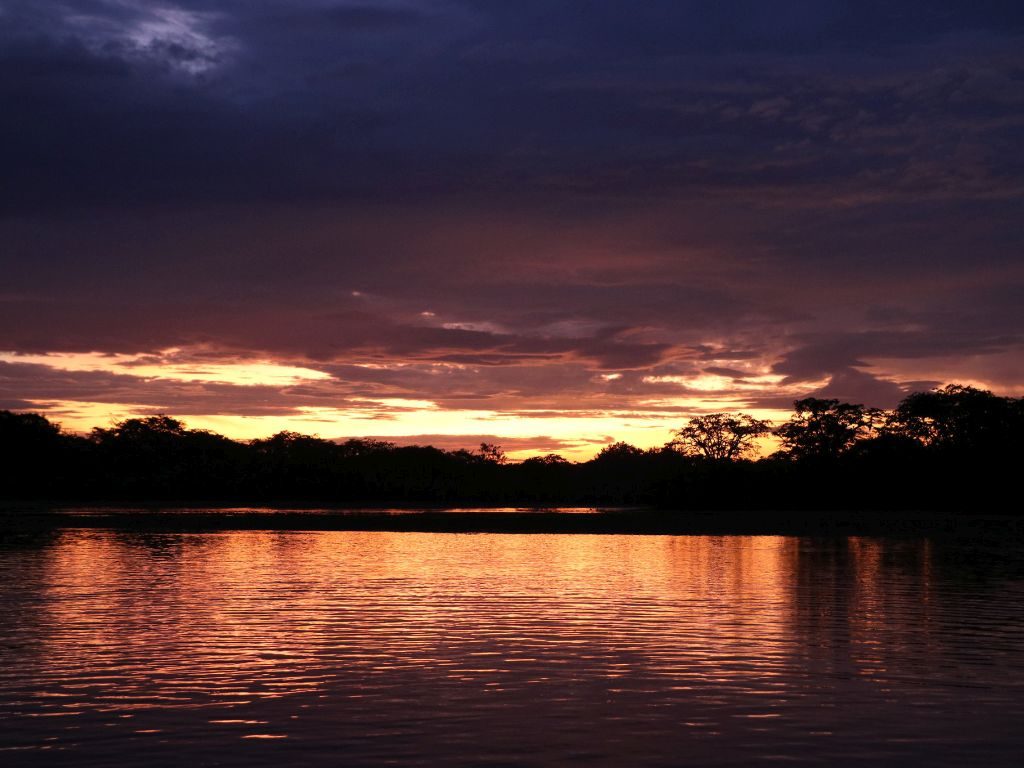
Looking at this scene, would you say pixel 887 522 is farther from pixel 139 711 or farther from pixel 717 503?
pixel 139 711

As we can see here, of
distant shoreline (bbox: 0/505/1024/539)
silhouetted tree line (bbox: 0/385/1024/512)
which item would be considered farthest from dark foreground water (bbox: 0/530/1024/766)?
silhouetted tree line (bbox: 0/385/1024/512)

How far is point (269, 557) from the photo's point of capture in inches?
2028

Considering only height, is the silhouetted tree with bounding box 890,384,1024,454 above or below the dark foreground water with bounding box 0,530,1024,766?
above

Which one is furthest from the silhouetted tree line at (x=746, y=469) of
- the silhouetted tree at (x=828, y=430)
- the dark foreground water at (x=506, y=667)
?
the dark foreground water at (x=506, y=667)

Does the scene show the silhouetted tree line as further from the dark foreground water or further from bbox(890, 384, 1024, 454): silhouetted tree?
the dark foreground water

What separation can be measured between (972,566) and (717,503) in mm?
85122

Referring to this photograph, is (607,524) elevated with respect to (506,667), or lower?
elevated

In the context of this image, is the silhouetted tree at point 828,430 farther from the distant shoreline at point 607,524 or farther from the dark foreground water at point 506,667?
the dark foreground water at point 506,667

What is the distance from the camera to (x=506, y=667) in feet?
71.9

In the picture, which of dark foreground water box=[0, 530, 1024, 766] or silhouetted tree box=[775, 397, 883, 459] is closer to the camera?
dark foreground water box=[0, 530, 1024, 766]

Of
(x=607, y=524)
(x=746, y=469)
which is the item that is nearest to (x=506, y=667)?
(x=607, y=524)

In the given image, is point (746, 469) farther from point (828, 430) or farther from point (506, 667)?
point (506, 667)

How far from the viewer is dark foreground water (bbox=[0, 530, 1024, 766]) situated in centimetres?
1570

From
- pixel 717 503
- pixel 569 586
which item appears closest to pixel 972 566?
pixel 569 586
